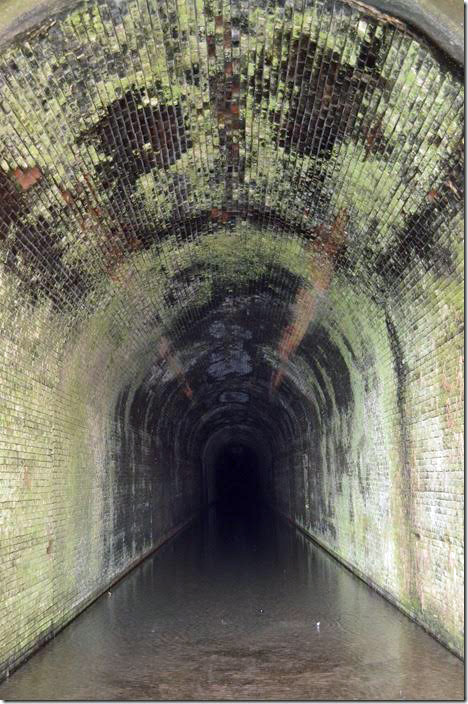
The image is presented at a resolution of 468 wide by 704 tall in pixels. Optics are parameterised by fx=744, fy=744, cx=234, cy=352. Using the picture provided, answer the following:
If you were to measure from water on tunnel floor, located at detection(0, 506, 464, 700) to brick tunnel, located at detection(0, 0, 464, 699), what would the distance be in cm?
5

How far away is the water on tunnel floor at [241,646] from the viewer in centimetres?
586

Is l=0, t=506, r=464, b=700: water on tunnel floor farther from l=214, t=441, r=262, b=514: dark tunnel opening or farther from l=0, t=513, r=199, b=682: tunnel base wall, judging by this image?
l=214, t=441, r=262, b=514: dark tunnel opening

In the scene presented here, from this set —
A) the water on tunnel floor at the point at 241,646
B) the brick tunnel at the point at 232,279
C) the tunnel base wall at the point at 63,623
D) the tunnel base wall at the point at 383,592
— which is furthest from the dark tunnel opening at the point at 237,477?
the brick tunnel at the point at 232,279

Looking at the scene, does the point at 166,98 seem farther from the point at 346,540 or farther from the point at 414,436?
the point at 346,540

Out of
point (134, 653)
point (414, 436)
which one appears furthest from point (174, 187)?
point (134, 653)

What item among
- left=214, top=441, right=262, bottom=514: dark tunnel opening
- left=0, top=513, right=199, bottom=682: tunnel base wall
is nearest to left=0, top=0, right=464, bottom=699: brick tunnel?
left=0, top=513, right=199, bottom=682: tunnel base wall

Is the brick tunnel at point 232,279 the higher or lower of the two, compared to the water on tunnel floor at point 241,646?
higher

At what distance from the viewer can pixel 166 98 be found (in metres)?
6.08

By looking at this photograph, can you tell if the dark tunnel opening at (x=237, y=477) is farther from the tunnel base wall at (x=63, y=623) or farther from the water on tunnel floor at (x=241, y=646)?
the water on tunnel floor at (x=241, y=646)

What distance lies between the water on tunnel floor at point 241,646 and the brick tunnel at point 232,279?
0.05 m

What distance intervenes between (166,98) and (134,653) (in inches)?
199

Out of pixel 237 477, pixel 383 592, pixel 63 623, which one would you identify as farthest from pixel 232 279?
pixel 237 477

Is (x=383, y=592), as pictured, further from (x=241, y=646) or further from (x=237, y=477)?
(x=237, y=477)

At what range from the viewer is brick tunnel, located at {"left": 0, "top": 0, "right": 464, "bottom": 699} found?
17.6 feet
